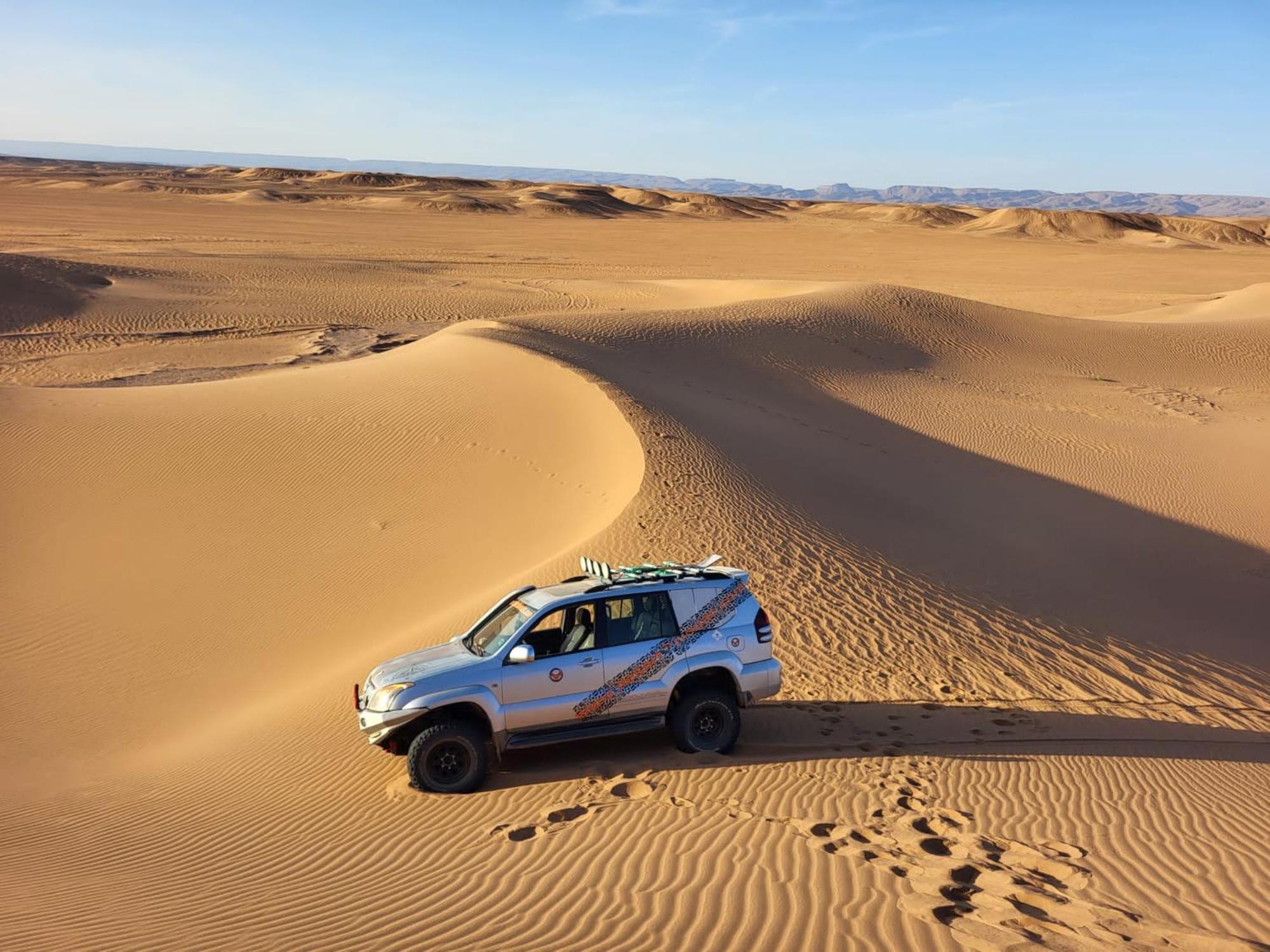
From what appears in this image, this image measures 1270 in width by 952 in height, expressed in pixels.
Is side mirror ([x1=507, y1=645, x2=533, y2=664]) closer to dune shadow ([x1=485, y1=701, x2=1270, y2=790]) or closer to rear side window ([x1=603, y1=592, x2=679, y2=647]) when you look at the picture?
rear side window ([x1=603, y1=592, x2=679, y2=647])

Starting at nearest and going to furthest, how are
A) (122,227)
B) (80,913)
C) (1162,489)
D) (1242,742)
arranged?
1. (80,913)
2. (1242,742)
3. (1162,489)
4. (122,227)

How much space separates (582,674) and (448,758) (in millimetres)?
1205

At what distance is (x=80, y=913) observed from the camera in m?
5.94

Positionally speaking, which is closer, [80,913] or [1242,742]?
[80,913]

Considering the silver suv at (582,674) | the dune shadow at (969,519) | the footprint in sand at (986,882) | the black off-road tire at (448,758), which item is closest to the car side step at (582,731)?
the silver suv at (582,674)

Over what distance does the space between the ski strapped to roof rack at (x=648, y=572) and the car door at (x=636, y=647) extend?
20cm

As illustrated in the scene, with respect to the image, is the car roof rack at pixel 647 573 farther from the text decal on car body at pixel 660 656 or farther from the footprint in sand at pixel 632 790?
the footprint in sand at pixel 632 790

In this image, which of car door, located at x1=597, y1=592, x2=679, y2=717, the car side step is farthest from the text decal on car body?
the car side step

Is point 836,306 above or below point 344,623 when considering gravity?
above

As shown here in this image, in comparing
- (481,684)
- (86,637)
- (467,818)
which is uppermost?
(481,684)

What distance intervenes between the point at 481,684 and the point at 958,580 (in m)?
7.88

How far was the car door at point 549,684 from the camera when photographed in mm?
8086

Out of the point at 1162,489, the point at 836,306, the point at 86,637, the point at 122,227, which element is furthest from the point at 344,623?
the point at 122,227

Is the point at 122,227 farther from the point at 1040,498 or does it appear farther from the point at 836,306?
the point at 1040,498
